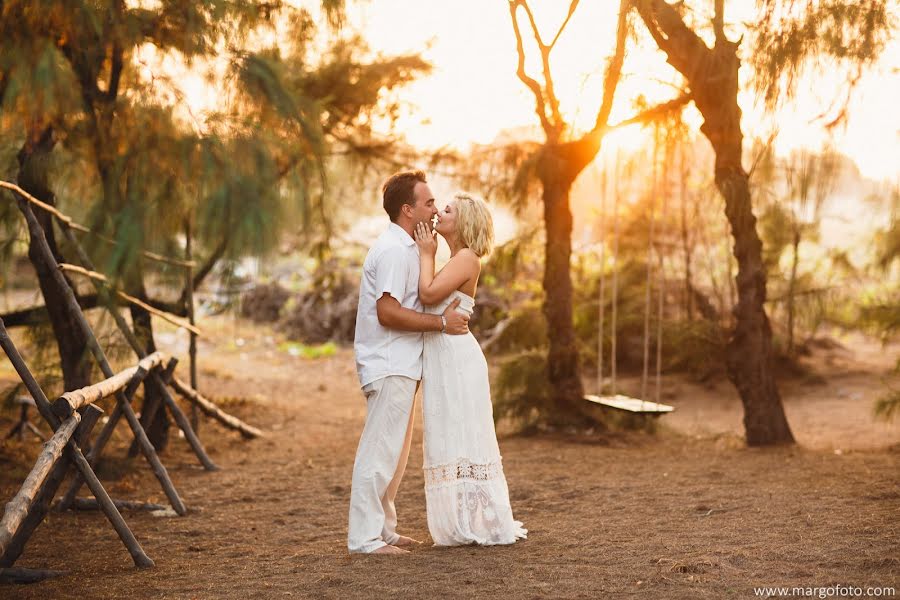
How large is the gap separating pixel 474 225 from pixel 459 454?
95cm

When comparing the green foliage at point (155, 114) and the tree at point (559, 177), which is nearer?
the green foliage at point (155, 114)

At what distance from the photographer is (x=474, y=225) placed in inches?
162

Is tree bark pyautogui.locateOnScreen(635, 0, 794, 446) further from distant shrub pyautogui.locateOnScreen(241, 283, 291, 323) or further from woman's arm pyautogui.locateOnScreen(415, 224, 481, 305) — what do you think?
distant shrub pyautogui.locateOnScreen(241, 283, 291, 323)

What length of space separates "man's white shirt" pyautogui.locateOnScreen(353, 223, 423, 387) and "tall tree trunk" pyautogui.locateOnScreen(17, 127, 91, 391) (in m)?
2.58

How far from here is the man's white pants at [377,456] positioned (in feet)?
13.2

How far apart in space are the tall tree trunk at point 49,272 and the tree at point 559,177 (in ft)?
10.7

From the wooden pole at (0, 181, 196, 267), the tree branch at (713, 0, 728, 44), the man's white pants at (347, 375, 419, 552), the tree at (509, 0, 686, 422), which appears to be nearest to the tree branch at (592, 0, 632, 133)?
the tree at (509, 0, 686, 422)

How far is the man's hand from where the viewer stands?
405 centimetres

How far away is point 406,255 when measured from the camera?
4055 millimetres

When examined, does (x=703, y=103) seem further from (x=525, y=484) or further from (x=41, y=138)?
(x=41, y=138)

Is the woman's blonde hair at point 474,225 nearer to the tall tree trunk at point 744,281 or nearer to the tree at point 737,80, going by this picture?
the tree at point 737,80

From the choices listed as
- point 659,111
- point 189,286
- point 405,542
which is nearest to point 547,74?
point 659,111

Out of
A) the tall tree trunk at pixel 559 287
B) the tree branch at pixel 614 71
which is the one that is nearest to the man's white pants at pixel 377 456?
the tree branch at pixel 614 71

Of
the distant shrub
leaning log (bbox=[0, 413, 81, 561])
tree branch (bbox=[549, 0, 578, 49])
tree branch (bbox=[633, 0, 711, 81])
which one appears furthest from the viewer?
the distant shrub
